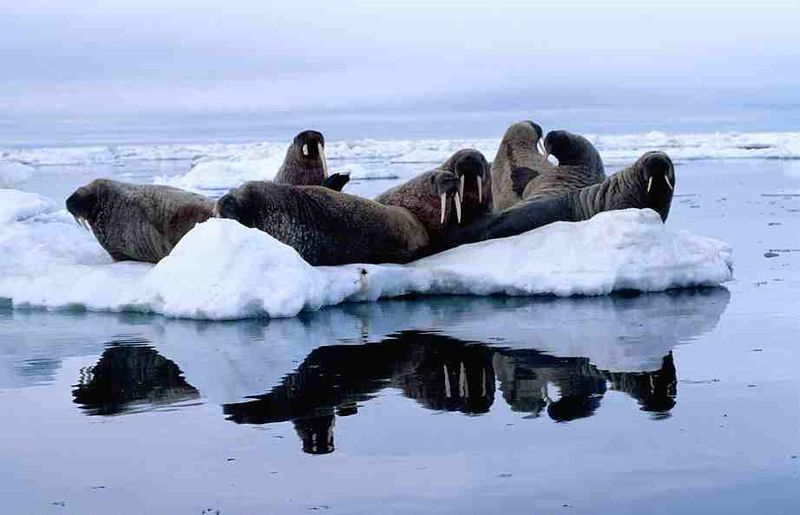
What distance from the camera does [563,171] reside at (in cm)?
1071

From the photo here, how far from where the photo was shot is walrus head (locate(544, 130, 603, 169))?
1082cm

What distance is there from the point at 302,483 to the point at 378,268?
4480 millimetres

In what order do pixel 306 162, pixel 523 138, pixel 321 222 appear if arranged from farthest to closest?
pixel 523 138, pixel 306 162, pixel 321 222

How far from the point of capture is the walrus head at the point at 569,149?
1082 cm

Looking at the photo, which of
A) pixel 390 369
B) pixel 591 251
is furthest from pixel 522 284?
pixel 390 369

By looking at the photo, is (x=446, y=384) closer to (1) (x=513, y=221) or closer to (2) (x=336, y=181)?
(1) (x=513, y=221)

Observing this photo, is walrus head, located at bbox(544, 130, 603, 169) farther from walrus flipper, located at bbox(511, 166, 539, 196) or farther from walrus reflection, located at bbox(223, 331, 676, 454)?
walrus reflection, located at bbox(223, 331, 676, 454)

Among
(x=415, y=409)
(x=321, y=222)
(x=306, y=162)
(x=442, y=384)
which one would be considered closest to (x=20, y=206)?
(x=306, y=162)

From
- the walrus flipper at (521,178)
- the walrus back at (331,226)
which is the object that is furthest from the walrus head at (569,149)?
the walrus back at (331,226)

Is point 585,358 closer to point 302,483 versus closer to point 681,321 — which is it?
point 681,321

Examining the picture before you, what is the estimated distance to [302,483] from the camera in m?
3.94

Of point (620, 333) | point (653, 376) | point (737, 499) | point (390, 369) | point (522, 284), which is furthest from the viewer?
point (522, 284)

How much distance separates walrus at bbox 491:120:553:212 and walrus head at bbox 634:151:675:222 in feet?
6.26

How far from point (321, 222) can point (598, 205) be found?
92.3 inches
